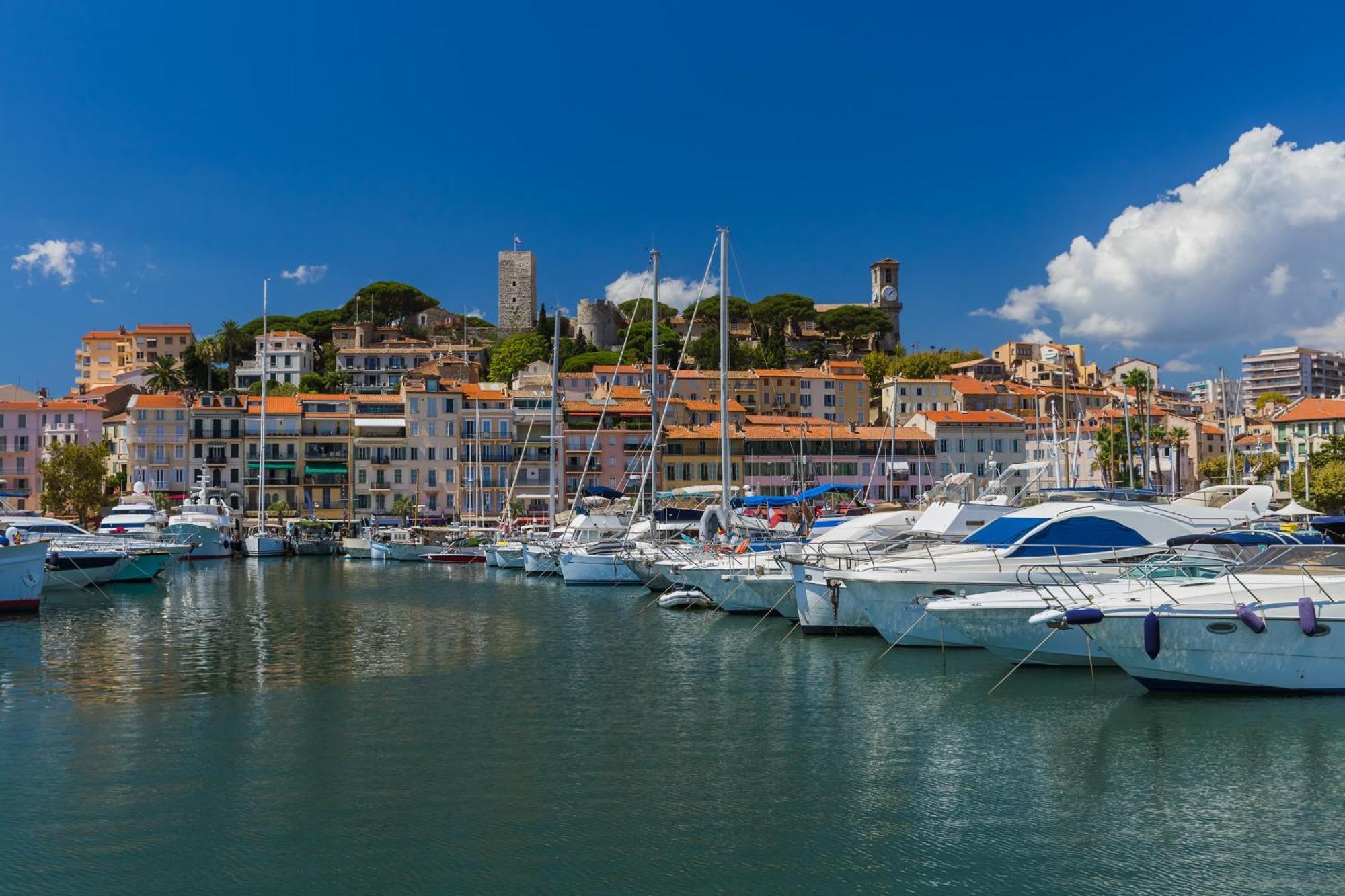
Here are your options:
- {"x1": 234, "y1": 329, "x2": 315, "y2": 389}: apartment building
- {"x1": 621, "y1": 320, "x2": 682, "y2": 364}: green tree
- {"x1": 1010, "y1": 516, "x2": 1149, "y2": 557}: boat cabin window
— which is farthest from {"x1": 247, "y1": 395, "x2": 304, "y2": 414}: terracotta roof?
{"x1": 1010, "y1": 516, "x2": 1149, "y2": 557}: boat cabin window

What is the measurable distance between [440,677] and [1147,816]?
51.7 feet

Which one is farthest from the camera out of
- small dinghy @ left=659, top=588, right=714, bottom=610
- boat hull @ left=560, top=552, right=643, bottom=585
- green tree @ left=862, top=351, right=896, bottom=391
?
green tree @ left=862, top=351, right=896, bottom=391

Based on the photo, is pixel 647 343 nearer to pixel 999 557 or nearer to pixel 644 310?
pixel 644 310

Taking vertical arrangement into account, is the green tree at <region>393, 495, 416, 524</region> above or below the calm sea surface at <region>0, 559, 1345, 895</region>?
above

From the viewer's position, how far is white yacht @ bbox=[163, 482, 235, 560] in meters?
73.9

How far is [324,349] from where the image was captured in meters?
142

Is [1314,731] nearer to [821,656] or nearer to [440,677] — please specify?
[821,656]

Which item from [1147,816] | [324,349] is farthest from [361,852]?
[324,349]

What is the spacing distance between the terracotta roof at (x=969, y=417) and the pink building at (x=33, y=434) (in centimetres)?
7424

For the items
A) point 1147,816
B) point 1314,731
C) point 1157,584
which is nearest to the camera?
point 1147,816

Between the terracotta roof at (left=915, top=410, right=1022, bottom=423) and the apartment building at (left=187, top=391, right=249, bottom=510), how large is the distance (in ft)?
187

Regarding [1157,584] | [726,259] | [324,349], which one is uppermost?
[324,349]

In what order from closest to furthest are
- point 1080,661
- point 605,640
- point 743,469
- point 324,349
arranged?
point 1080,661
point 605,640
point 743,469
point 324,349

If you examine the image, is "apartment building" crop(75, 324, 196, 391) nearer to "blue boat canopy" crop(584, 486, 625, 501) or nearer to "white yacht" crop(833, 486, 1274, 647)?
"blue boat canopy" crop(584, 486, 625, 501)
